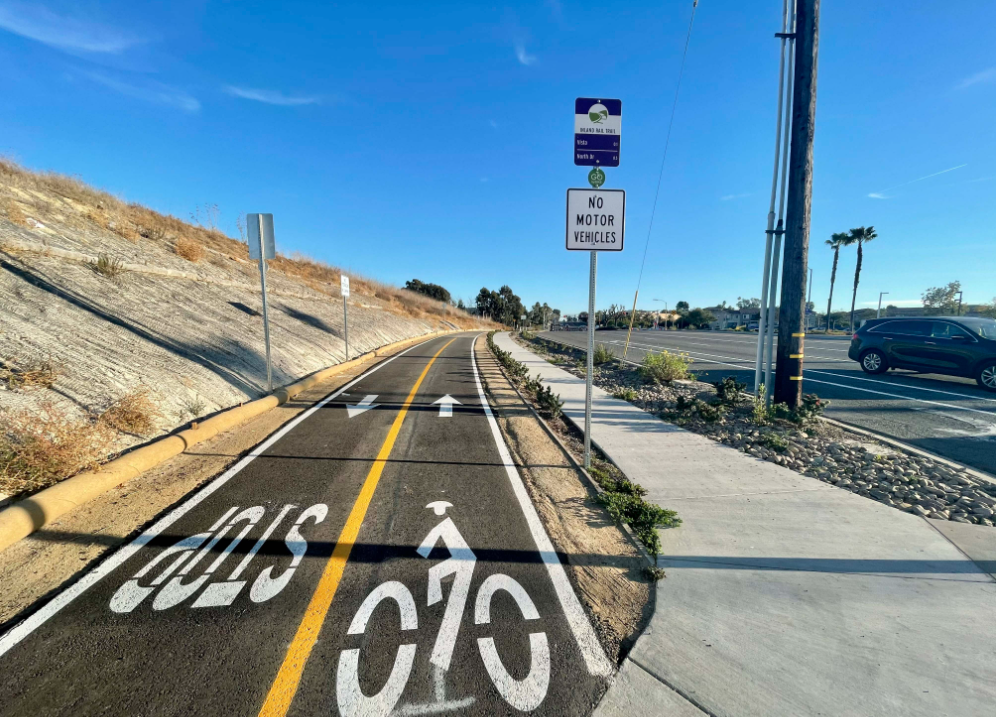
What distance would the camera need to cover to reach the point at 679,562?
3287mm

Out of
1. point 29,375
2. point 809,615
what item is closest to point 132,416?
point 29,375

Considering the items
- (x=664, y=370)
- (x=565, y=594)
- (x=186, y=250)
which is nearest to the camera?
(x=565, y=594)

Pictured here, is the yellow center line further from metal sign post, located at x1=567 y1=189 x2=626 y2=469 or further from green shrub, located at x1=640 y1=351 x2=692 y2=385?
green shrub, located at x1=640 y1=351 x2=692 y2=385

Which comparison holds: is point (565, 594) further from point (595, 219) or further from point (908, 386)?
point (908, 386)

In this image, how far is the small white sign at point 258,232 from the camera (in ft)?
28.0

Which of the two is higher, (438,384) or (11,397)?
(11,397)

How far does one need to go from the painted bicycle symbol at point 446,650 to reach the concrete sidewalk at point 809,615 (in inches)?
17.4

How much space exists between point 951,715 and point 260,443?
688 cm

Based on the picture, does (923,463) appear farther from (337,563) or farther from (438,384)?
(438,384)

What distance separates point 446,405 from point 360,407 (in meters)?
1.70

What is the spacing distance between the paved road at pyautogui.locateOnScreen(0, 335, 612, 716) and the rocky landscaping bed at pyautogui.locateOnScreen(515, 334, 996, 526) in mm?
3741

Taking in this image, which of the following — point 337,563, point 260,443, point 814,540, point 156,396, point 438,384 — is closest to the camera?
point 337,563

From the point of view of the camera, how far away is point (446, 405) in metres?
8.84

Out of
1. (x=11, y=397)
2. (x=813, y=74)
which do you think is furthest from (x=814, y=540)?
(x=11, y=397)
